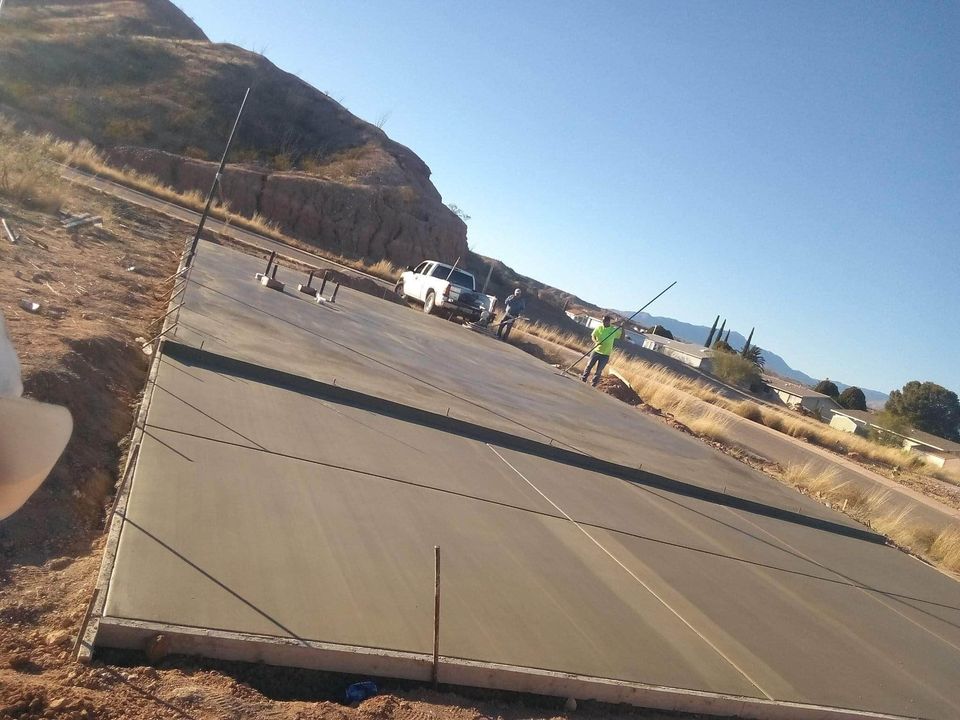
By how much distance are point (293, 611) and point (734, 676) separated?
2.91m

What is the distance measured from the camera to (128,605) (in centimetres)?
381

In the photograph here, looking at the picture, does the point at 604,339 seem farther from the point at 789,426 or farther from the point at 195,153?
the point at 195,153

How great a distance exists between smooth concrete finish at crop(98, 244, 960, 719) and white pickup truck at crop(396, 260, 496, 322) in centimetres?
1258

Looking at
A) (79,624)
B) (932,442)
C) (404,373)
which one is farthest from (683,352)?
(79,624)

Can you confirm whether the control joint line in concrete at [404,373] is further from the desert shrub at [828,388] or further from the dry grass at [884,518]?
the desert shrub at [828,388]

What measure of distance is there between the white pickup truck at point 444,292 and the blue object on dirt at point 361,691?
794 inches

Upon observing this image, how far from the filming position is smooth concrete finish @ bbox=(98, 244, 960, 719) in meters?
4.48

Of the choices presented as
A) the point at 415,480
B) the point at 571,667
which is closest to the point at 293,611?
the point at 571,667

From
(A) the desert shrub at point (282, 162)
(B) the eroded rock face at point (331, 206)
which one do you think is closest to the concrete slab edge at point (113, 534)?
(B) the eroded rock face at point (331, 206)

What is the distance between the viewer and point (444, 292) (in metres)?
24.1

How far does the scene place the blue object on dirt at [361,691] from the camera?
393 centimetres

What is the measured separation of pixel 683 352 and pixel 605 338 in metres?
72.7

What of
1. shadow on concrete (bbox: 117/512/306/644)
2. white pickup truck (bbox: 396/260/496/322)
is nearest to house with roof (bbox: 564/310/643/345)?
white pickup truck (bbox: 396/260/496/322)

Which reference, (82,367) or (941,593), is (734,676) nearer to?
(82,367)
